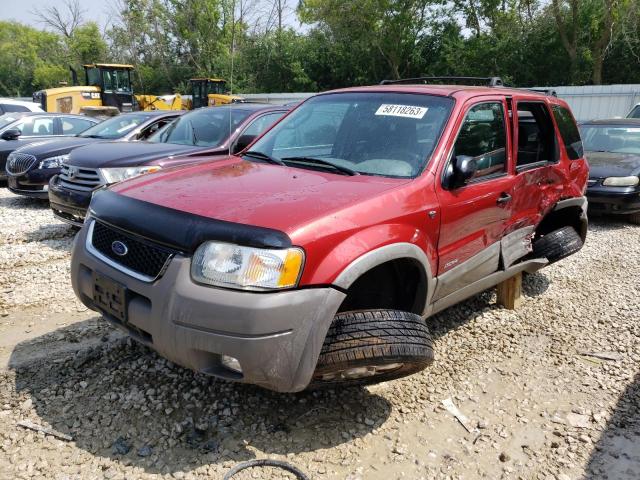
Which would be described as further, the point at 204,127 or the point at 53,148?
the point at 53,148

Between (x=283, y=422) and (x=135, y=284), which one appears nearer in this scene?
(x=135, y=284)

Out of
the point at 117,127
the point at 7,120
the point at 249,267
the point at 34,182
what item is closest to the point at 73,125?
the point at 7,120

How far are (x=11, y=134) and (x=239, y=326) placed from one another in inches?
376

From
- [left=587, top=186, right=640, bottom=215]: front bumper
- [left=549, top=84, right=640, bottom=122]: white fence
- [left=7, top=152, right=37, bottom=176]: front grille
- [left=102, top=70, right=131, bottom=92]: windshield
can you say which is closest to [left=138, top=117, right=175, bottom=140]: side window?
[left=7, top=152, right=37, bottom=176]: front grille

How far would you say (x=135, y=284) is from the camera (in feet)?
8.17

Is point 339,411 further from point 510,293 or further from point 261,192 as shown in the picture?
point 510,293

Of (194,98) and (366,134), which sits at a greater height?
(194,98)

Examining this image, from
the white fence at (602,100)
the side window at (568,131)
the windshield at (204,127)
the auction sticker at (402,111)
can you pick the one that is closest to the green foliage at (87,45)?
the white fence at (602,100)

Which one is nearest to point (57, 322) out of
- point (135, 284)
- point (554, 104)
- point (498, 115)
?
point (135, 284)

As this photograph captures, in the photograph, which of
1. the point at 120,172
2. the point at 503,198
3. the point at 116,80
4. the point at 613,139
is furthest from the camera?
the point at 116,80

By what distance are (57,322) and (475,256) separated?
10.3ft

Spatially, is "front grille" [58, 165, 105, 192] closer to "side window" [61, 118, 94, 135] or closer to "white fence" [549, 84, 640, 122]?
"side window" [61, 118, 94, 135]

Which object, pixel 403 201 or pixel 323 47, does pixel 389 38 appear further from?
pixel 403 201

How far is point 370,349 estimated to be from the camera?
8.39 feet
